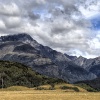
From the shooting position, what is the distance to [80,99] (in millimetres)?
58188

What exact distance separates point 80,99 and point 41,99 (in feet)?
27.2

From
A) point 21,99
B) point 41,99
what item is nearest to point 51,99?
point 41,99

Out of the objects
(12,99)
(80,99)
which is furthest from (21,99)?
(80,99)

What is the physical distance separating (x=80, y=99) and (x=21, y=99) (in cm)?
1240

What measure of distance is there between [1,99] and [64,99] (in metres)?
13.0

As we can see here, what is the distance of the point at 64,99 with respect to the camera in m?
57.7

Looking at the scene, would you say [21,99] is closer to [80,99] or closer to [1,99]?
[1,99]

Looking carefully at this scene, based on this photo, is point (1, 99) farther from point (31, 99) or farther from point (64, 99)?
point (64, 99)

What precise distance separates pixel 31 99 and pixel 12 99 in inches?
162

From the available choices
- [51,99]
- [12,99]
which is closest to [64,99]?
[51,99]

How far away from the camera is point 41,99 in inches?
2247

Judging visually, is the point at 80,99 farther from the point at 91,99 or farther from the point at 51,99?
the point at 51,99

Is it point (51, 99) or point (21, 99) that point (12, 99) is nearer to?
point (21, 99)

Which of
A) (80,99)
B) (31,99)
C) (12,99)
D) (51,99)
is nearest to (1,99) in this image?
(12,99)
